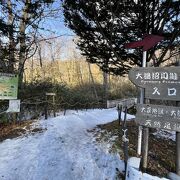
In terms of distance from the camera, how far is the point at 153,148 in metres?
6.32

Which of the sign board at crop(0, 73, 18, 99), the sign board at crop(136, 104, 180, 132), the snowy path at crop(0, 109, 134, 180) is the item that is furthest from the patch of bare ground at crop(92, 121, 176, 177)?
the sign board at crop(0, 73, 18, 99)

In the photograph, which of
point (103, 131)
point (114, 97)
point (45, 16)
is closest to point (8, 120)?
point (103, 131)

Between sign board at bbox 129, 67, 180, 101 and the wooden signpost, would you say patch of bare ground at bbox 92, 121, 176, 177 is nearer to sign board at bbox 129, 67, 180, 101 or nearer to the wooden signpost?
the wooden signpost

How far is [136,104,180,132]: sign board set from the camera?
426 centimetres

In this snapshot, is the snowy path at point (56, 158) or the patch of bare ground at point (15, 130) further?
the patch of bare ground at point (15, 130)

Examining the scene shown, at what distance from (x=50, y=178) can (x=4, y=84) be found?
366 cm

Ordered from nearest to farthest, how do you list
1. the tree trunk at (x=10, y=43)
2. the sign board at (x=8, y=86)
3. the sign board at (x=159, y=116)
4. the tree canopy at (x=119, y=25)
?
the sign board at (x=159, y=116) → the tree canopy at (x=119, y=25) → the tree trunk at (x=10, y=43) → the sign board at (x=8, y=86)

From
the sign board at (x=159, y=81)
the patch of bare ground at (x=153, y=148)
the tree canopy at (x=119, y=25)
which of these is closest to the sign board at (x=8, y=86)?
the tree canopy at (x=119, y=25)

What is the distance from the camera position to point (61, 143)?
22.5ft

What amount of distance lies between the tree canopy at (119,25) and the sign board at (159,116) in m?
3.28

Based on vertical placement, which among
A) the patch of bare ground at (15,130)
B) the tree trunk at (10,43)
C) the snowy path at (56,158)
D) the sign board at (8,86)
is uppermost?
the tree trunk at (10,43)

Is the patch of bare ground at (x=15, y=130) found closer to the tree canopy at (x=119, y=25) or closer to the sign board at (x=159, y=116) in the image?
the tree canopy at (x=119, y=25)

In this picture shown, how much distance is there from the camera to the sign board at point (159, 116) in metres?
4.26

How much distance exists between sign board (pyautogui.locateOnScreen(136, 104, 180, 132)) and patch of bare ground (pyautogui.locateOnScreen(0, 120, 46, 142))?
4.21 meters
